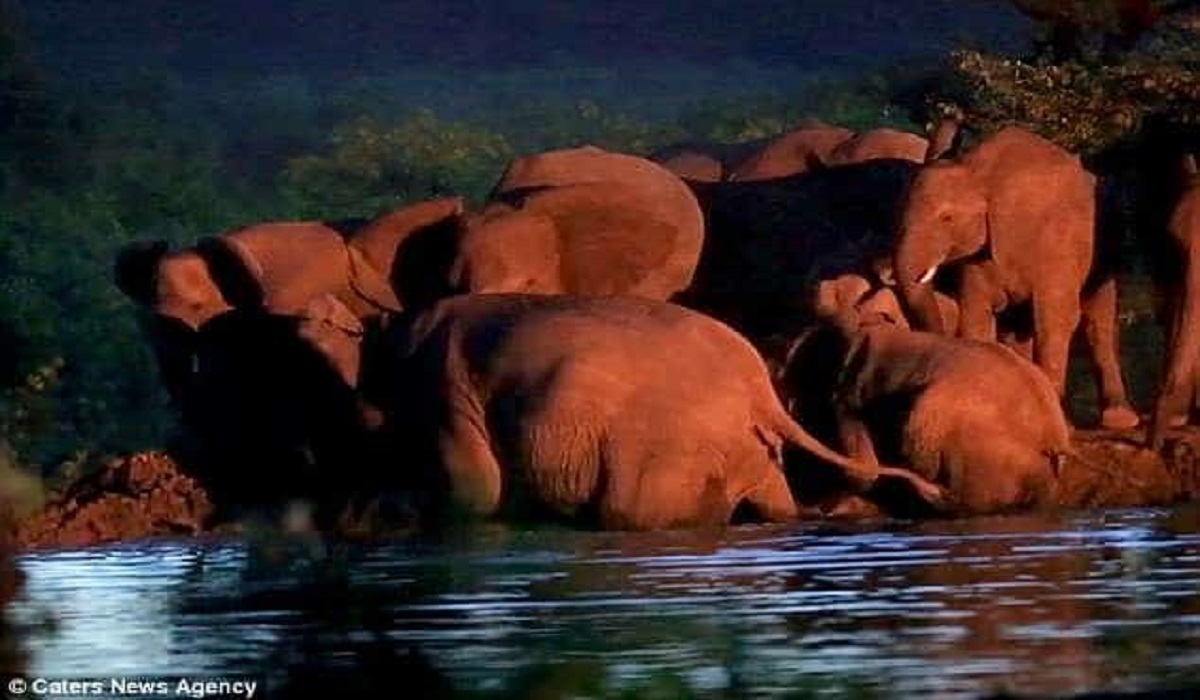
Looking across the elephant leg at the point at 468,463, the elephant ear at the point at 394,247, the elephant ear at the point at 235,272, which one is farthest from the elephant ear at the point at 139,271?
the elephant leg at the point at 468,463

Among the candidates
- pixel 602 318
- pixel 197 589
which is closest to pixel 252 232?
pixel 602 318

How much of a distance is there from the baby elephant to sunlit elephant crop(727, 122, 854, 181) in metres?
2.83

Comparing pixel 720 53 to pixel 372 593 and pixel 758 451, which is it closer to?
pixel 758 451

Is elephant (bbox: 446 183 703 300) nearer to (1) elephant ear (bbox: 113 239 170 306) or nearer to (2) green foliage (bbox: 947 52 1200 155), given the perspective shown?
(1) elephant ear (bbox: 113 239 170 306)

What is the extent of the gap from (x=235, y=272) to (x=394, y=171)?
10.2 meters

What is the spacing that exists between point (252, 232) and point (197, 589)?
507 cm

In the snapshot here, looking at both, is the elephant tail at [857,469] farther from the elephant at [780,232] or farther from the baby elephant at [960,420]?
the elephant at [780,232]

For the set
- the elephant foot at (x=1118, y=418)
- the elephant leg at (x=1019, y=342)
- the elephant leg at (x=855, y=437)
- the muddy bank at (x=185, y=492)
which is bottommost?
the elephant foot at (x=1118, y=418)

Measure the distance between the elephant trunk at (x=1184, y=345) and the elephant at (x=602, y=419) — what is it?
232 cm

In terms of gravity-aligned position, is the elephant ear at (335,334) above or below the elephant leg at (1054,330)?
above

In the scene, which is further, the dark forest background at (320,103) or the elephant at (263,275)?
the dark forest background at (320,103)

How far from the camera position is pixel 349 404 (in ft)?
52.5

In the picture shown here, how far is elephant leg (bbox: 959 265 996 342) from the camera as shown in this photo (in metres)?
17.2

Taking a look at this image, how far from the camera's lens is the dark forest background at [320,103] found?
1978cm
